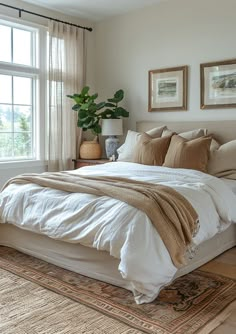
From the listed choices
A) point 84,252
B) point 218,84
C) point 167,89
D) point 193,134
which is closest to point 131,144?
point 193,134

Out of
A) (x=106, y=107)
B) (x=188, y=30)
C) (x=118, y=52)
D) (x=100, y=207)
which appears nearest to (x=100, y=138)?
(x=106, y=107)

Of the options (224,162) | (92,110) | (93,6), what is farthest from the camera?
(92,110)

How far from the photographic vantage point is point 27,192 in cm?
333

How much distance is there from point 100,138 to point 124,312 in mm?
3791

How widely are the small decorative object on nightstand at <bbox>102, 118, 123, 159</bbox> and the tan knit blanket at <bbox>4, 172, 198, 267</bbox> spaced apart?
2.08m

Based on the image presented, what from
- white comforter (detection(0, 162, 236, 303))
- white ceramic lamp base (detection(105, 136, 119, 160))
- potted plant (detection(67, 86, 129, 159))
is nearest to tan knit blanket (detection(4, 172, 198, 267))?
white comforter (detection(0, 162, 236, 303))

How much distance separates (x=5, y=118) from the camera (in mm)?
4855

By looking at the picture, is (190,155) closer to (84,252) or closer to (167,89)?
(167,89)

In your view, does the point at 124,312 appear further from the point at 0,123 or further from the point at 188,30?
the point at 188,30

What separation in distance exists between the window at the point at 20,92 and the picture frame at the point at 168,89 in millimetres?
1523

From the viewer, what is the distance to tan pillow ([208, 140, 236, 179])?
3885 millimetres

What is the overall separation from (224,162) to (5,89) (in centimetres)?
289

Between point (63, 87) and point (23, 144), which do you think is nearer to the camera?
point (23, 144)

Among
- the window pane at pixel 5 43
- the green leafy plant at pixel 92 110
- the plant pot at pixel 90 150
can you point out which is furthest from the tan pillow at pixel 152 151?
the window pane at pixel 5 43
